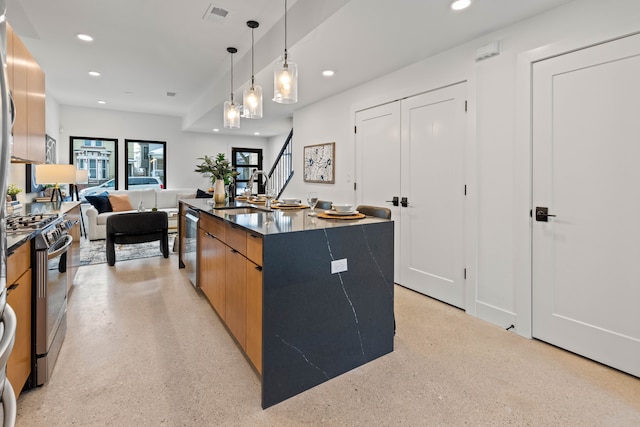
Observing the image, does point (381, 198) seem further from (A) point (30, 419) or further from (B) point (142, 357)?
(A) point (30, 419)

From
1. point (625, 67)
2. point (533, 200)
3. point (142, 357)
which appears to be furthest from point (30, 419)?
point (625, 67)

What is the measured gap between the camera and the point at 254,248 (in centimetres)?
175

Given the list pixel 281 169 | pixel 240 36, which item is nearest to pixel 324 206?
pixel 240 36

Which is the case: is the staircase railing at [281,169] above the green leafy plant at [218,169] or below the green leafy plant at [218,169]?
above

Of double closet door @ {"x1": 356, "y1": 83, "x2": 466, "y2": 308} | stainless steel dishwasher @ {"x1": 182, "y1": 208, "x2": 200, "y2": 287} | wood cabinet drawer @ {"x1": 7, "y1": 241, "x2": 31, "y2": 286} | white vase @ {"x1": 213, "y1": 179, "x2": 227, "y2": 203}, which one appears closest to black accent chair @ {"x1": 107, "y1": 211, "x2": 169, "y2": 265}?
stainless steel dishwasher @ {"x1": 182, "y1": 208, "x2": 200, "y2": 287}

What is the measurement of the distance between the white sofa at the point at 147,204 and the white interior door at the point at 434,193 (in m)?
4.58

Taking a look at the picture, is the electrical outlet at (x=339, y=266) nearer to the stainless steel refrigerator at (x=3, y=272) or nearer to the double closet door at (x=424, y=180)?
the stainless steel refrigerator at (x=3, y=272)

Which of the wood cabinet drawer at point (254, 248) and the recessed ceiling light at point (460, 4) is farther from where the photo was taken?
the recessed ceiling light at point (460, 4)

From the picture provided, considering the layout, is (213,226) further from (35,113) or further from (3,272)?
(3,272)

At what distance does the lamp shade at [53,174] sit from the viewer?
13.0 ft

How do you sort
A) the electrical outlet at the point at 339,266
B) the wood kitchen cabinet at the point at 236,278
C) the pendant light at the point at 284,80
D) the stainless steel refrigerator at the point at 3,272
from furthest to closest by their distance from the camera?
the pendant light at the point at 284,80, the electrical outlet at the point at 339,266, the wood kitchen cabinet at the point at 236,278, the stainless steel refrigerator at the point at 3,272

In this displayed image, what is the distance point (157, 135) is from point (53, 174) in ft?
13.8

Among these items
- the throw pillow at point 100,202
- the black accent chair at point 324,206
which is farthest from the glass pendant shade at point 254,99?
the throw pillow at point 100,202

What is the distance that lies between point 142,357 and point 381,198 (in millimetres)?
2776
